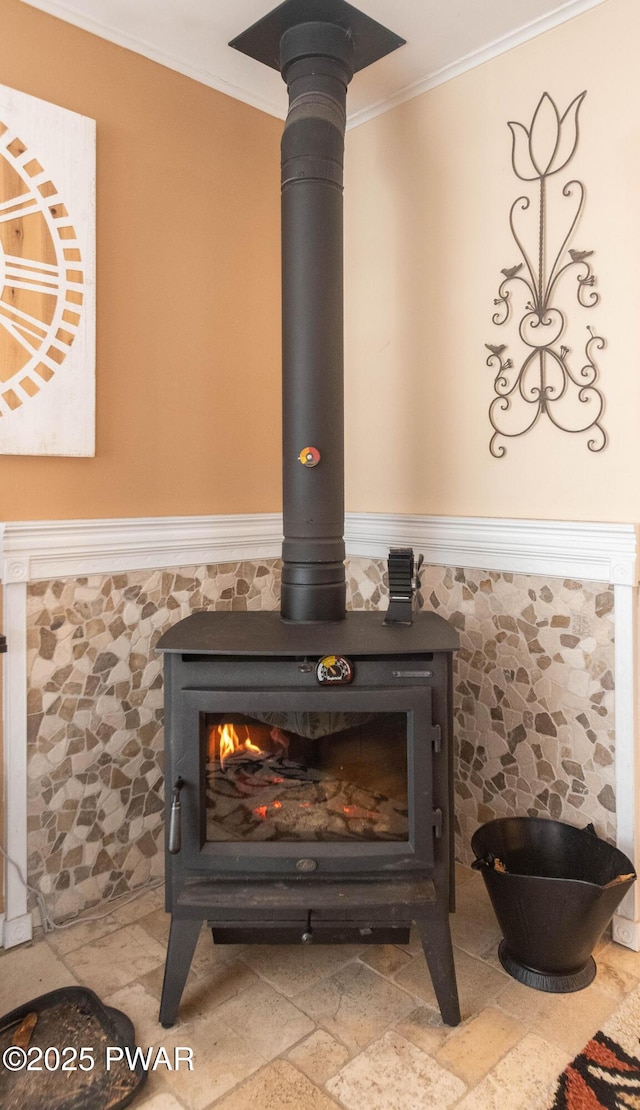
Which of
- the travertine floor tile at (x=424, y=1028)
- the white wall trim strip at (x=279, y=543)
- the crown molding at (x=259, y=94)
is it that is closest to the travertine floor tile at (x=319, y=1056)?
the travertine floor tile at (x=424, y=1028)

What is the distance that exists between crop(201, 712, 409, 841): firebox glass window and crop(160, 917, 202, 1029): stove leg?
7.2 inches

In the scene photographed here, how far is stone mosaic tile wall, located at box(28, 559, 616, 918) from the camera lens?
6.12 ft

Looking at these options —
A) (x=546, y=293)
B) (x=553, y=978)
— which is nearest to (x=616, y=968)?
(x=553, y=978)

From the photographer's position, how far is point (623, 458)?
1802 millimetres

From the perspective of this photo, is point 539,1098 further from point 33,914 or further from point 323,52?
point 323,52

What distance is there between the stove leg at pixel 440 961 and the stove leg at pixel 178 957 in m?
0.50

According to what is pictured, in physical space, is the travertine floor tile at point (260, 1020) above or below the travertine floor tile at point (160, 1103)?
above

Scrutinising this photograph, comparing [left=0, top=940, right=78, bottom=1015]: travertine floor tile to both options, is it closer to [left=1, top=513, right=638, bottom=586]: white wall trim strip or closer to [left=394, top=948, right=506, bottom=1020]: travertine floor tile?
[left=394, top=948, right=506, bottom=1020]: travertine floor tile

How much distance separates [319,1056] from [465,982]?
41 centimetres

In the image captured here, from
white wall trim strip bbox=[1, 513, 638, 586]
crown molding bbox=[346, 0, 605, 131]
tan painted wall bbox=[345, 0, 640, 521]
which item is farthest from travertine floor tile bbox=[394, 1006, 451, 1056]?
crown molding bbox=[346, 0, 605, 131]

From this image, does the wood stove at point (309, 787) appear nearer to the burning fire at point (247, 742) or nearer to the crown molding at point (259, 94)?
the burning fire at point (247, 742)

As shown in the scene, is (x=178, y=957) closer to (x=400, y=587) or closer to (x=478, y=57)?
(x=400, y=587)

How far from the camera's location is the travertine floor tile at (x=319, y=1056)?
4.67 feet

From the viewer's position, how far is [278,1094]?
1370 mm
